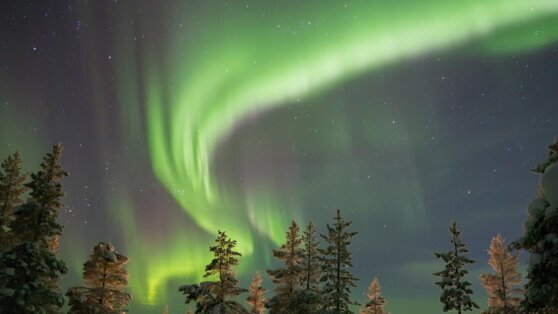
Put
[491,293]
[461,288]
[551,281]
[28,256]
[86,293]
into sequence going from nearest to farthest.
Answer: [551,281], [28,256], [86,293], [461,288], [491,293]

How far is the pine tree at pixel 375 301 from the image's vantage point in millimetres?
42906

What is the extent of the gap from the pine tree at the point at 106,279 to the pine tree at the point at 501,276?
3072 cm

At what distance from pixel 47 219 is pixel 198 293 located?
28.1 ft

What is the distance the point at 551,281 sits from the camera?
1195cm

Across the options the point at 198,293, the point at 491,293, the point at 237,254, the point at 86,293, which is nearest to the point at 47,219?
the point at 86,293

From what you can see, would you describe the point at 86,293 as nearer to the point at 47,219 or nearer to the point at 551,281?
the point at 47,219

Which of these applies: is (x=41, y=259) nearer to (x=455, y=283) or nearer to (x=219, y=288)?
(x=219, y=288)

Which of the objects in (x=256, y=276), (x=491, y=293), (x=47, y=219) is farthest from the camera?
(x=256, y=276)

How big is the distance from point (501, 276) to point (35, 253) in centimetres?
3625

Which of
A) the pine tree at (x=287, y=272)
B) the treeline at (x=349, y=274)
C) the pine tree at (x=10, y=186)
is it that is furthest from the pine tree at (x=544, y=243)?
the pine tree at (x=10, y=186)

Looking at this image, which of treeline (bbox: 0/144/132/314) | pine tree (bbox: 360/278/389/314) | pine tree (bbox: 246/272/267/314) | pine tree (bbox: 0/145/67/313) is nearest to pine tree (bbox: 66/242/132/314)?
treeline (bbox: 0/144/132/314)

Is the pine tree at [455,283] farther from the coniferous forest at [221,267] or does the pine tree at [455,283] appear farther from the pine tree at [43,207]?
the pine tree at [43,207]

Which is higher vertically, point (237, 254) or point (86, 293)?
point (237, 254)

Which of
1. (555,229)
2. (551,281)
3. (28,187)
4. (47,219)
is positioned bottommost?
(551,281)
